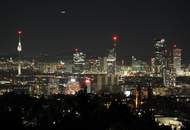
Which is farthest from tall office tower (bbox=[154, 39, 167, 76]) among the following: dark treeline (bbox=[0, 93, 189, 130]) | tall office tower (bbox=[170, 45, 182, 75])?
dark treeline (bbox=[0, 93, 189, 130])

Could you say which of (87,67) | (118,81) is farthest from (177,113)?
(87,67)

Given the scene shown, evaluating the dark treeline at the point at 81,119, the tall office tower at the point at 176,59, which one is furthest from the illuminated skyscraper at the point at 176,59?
the dark treeline at the point at 81,119

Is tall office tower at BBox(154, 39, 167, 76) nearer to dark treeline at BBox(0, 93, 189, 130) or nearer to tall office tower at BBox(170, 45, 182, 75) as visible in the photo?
tall office tower at BBox(170, 45, 182, 75)

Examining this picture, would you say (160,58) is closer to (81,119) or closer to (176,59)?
(176,59)

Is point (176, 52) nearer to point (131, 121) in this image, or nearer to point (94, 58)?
point (94, 58)

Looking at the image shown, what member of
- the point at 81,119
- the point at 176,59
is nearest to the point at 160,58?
the point at 176,59

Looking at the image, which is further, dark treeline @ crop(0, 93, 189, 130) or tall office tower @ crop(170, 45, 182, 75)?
tall office tower @ crop(170, 45, 182, 75)

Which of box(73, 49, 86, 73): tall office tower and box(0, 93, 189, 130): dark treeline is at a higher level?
box(73, 49, 86, 73): tall office tower
